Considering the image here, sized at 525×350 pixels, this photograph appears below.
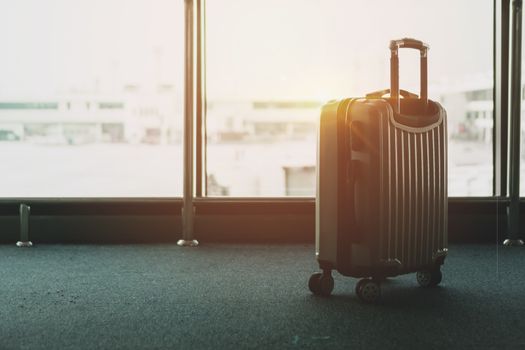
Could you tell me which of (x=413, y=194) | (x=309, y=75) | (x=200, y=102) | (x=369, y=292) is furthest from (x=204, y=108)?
(x=369, y=292)

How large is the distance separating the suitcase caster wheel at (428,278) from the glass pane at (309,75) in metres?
1.51

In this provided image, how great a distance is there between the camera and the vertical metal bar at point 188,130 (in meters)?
3.89

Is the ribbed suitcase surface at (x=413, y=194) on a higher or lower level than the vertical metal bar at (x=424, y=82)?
lower

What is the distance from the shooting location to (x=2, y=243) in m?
3.99

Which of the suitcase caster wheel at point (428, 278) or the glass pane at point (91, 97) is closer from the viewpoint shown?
the suitcase caster wheel at point (428, 278)

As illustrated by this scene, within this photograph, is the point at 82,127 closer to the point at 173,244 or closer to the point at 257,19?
the point at 173,244

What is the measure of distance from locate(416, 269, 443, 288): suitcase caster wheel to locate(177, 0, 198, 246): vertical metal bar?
1597 millimetres

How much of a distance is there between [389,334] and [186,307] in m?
0.76

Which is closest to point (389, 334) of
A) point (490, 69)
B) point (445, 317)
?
point (445, 317)

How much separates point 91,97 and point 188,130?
71cm

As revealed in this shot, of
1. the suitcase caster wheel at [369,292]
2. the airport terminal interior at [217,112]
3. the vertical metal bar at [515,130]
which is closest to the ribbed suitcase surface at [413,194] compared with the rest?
the suitcase caster wheel at [369,292]

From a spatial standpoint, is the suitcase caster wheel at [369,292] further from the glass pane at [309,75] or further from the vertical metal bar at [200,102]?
the vertical metal bar at [200,102]

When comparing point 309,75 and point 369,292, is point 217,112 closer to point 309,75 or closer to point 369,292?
point 309,75

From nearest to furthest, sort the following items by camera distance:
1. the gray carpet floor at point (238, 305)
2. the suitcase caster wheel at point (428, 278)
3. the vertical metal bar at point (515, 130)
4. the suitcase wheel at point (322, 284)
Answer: the gray carpet floor at point (238, 305), the suitcase wheel at point (322, 284), the suitcase caster wheel at point (428, 278), the vertical metal bar at point (515, 130)
